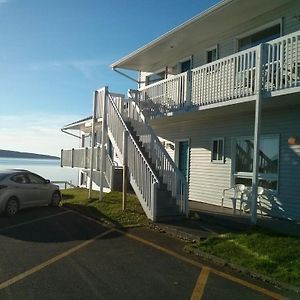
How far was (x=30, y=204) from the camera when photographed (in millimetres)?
15539

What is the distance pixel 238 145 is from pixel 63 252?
8102 mm

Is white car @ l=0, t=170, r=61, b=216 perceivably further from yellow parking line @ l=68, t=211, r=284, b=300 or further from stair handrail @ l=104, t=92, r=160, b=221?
yellow parking line @ l=68, t=211, r=284, b=300

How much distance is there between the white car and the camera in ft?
46.6

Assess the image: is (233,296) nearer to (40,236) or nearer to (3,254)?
(3,254)

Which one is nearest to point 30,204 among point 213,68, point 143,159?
point 143,159

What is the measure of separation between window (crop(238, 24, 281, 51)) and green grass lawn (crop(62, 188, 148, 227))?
22.2 ft

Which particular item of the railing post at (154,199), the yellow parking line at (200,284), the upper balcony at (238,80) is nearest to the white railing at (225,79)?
the upper balcony at (238,80)

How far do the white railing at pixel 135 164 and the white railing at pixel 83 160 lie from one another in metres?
2.15

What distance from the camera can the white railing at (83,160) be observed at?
734 inches

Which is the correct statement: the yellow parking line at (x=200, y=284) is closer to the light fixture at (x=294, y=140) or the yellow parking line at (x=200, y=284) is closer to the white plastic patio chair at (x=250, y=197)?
the light fixture at (x=294, y=140)

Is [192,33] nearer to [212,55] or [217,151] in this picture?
[212,55]

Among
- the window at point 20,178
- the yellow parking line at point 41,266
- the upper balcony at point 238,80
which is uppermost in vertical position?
the upper balcony at point 238,80

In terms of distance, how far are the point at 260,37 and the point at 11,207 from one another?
33.1 ft

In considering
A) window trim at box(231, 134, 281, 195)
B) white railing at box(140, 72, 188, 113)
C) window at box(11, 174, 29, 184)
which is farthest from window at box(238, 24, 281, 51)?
window at box(11, 174, 29, 184)
